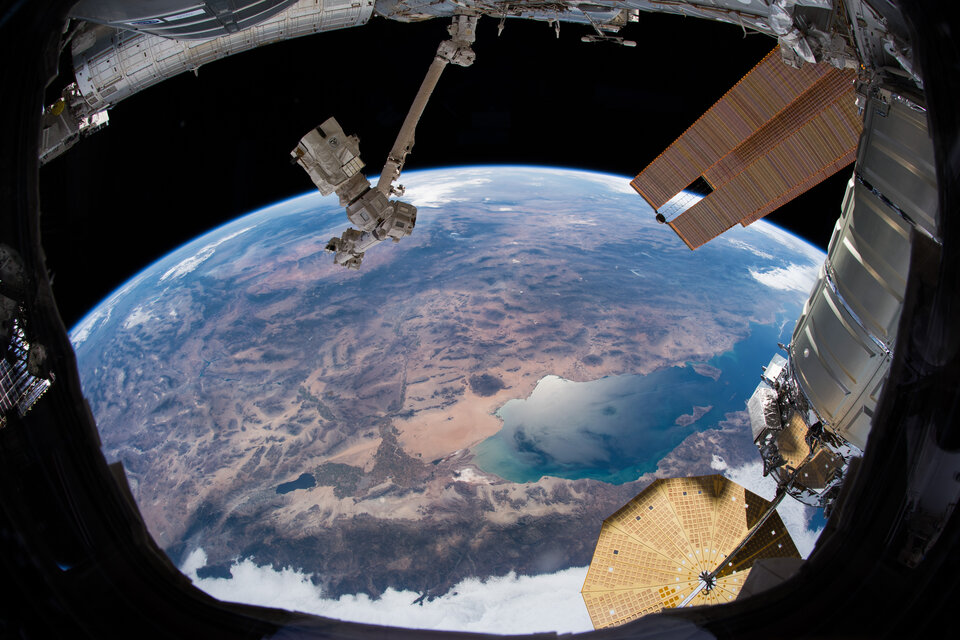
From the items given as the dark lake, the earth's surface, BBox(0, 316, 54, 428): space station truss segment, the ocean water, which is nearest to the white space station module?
BBox(0, 316, 54, 428): space station truss segment

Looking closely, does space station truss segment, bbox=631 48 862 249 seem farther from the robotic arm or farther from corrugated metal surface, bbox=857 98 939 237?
the robotic arm

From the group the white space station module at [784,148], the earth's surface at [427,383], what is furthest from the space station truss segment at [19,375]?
the earth's surface at [427,383]

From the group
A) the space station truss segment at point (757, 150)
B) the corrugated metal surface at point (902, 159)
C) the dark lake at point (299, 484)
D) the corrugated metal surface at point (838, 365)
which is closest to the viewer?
the corrugated metal surface at point (902, 159)

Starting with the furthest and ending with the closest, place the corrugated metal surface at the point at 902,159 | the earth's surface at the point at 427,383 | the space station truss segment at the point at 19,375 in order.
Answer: the earth's surface at the point at 427,383, the corrugated metal surface at the point at 902,159, the space station truss segment at the point at 19,375

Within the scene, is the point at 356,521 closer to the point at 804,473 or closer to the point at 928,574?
the point at 804,473

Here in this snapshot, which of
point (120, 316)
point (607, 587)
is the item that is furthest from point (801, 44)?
point (120, 316)

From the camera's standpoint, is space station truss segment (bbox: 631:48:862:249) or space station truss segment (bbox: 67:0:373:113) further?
space station truss segment (bbox: 631:48:862:249)

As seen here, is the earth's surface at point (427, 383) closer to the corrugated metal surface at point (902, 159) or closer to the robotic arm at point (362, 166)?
the robotic arm at point (362, 166)
